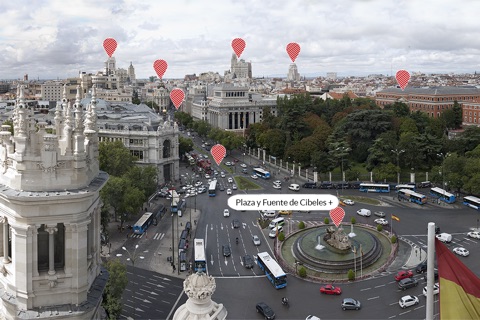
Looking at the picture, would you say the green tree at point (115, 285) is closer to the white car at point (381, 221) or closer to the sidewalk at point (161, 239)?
the sidewalk at point (161, 239)

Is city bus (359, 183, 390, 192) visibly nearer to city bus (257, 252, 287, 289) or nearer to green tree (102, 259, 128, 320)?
city bus (257, 252, 287, 289)

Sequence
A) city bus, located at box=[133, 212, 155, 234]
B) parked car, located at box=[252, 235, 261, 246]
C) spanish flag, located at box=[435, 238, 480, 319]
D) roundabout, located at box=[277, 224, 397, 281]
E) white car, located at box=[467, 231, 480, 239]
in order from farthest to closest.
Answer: city bus, located at box=[133, 212, 155, 234], white car, located at box=[467, 231, 480, 239], parked car, located at box=[252, 235, 261, 246], roundabout, located at box=[277, 224, 397, 281], spanish flag, located at box=[435, 238, 480, 319]

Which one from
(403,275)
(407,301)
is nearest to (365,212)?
(403,275)

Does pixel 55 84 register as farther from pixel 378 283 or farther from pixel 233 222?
pixel 378 283

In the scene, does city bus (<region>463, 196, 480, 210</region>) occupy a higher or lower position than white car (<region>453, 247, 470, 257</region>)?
higher

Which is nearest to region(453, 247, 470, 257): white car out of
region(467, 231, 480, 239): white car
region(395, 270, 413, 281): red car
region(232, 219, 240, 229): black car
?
region(467, 231, 480, 239): white car

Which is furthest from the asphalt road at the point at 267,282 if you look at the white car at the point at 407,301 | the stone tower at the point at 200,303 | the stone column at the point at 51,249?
the stone tower at the point at 200,303
